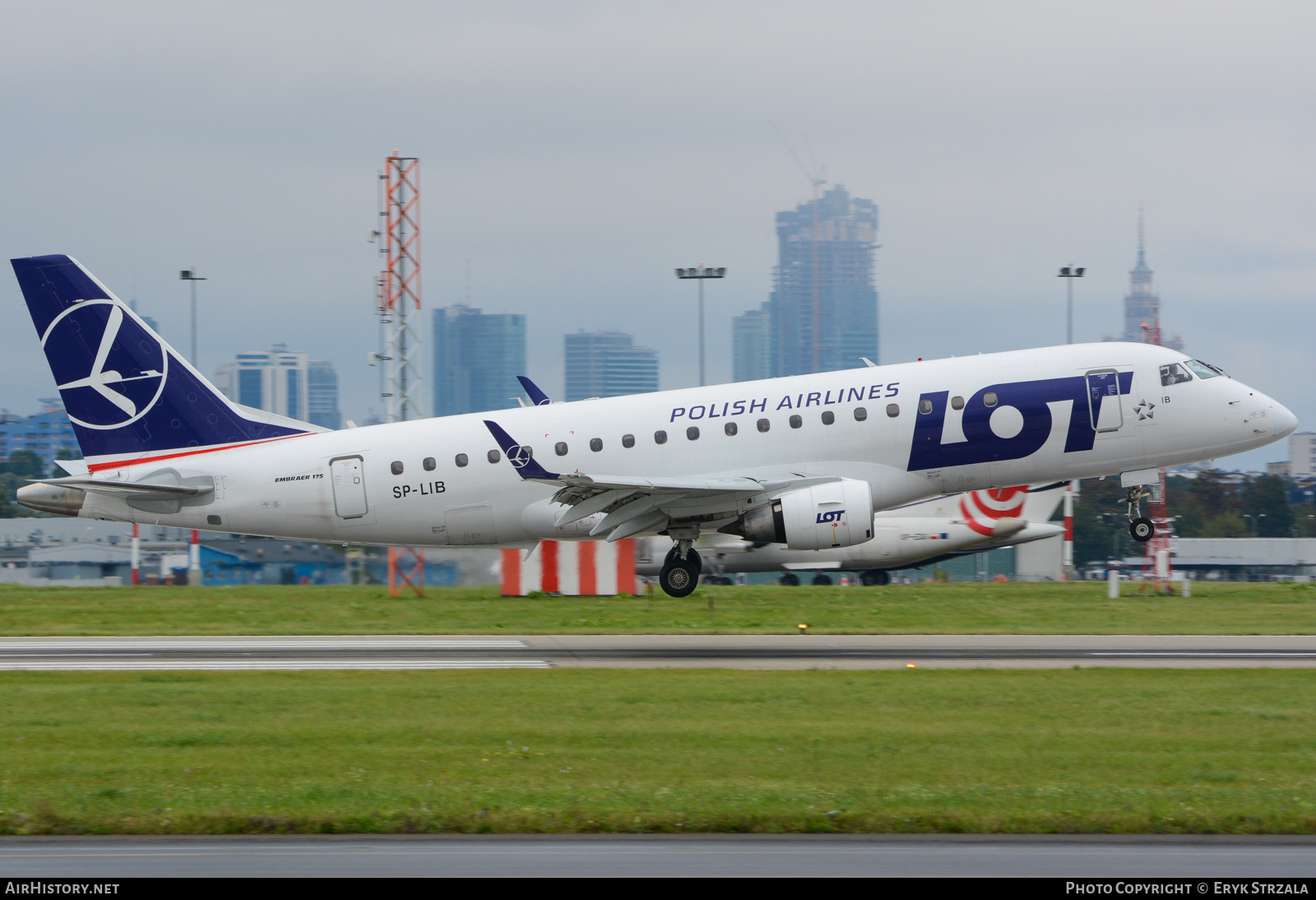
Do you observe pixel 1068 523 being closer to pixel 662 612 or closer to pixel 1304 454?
pixel 662 612

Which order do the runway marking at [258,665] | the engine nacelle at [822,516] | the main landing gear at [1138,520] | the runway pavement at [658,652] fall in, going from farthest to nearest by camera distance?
the main landing gear at [1138,520] < the engine nacelle at [822,516] < the runway pavement at [658,652] < the runway marking at [258,665]

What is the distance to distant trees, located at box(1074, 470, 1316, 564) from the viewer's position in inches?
3848

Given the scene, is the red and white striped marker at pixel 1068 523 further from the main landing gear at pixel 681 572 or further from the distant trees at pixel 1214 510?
the distant trees at pixel 1214 510

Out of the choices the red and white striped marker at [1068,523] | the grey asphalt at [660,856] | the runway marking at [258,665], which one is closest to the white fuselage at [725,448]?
the runway marking at [258,665]

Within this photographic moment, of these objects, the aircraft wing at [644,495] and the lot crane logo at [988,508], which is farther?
the lot crane logo at [988,508]

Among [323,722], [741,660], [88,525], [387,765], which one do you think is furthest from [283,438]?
[88,525]

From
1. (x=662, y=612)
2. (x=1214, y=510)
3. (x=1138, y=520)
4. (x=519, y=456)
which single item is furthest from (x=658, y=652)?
(x=1214, y=510)

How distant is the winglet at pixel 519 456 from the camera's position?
83.4 feet

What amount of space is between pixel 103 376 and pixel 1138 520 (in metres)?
23.2

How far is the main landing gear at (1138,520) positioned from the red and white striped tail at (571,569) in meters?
15.2

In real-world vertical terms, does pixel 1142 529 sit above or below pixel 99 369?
below

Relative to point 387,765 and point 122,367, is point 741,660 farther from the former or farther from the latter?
point 122,367

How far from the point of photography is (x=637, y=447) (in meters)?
28.1

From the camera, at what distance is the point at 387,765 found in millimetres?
13195
